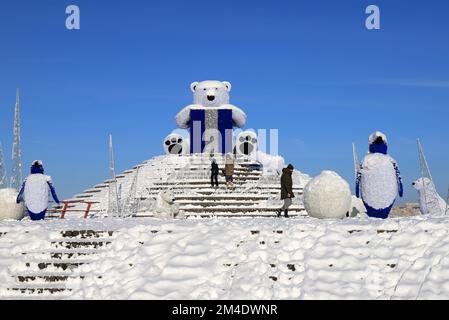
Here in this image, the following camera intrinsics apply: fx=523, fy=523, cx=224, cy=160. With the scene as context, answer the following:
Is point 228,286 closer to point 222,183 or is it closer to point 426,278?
point 426,278

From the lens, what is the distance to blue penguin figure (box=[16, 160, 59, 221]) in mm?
12562

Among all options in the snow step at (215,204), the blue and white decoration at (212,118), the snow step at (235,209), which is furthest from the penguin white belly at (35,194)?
the blue and white decoration at (212,118)

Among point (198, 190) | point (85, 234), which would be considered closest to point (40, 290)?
point (85, 234)

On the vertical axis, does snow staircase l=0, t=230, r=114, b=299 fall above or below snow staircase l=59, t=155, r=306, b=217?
below

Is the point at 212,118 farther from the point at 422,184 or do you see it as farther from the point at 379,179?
the point at 379,179

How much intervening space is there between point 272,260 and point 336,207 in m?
3.36

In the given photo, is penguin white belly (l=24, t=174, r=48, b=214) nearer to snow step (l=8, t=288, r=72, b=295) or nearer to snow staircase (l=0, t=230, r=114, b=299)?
snow staircase (l=0, t=230, r=114, b=299)

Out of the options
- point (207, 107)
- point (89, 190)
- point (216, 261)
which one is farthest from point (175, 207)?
point (207, 107)

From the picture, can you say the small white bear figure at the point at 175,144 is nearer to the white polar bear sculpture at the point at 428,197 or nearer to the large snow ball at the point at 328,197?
the white polar bear sculpture at the point at 428,197

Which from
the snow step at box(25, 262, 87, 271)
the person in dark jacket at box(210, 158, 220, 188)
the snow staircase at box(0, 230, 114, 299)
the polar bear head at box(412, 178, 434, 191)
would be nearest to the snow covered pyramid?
the person in dark jacket at box(210, 158, 220, 188)

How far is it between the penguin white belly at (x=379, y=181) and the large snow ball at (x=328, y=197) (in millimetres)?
450

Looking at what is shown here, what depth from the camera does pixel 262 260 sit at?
325 inches

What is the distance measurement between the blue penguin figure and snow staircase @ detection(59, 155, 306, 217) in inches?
196
